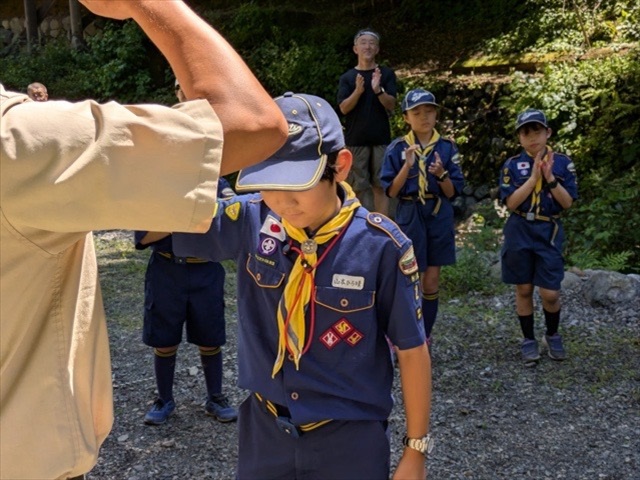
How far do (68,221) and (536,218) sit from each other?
4.91 metres

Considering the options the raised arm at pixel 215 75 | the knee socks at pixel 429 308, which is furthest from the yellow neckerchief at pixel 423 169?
the raised arm at pixel 215 75

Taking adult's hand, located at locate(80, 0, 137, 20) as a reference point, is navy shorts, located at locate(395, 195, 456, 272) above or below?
below

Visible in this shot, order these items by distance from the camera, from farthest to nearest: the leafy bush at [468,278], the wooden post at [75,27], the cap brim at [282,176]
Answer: the wooden post at [75,27]
the leafy bush at [468,278]
the cap brim at [282,176]

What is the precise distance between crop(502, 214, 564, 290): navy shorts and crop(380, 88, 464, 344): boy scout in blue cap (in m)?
0.42

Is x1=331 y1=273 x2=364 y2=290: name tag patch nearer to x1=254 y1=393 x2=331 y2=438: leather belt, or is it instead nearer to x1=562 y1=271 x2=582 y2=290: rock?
x1=254 y1=393 x2=331 y2=438: leather belt

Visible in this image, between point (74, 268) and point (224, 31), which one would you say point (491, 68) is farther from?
point (74, 268)

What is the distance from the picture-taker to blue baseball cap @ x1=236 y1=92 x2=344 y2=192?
2.48m

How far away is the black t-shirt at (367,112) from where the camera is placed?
9.10 metres

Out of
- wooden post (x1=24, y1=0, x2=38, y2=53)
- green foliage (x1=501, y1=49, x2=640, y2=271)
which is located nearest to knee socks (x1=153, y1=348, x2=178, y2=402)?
green foliage (x1=501, y1=49, x2=640, y2=271)

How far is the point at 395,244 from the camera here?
8.73 ft

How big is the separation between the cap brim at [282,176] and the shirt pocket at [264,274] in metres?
0.31

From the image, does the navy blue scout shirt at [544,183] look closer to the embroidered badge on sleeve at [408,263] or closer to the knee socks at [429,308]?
the knee socks at [429,308]

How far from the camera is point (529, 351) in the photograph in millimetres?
6020

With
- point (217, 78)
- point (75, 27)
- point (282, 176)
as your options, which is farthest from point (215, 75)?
point (75, 27)
